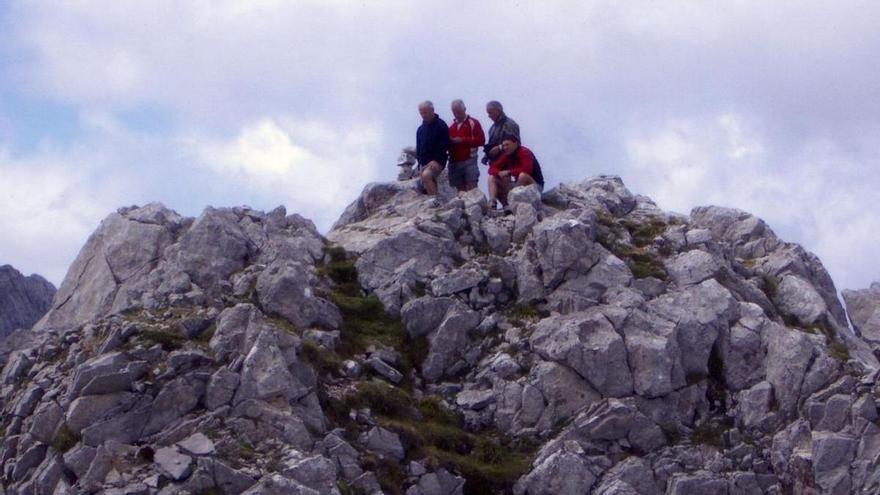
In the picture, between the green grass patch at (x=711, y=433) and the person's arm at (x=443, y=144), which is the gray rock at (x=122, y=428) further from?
the person's arm at (x=443, y=144)

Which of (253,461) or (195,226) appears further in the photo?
(195,226)

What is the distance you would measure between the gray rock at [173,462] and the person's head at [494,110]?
45.6 feet

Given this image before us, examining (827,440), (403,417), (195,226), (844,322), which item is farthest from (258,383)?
(844,322)

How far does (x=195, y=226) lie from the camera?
28328 millimetres

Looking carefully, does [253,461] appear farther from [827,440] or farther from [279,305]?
[827,440]

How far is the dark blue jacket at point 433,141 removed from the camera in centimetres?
3173

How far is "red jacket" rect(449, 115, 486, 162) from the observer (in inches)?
Answer: 1262

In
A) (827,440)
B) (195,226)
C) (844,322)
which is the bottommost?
(827,440)

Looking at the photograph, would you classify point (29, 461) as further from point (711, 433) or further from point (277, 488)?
point (711, 433)

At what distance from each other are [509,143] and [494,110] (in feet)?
3.87

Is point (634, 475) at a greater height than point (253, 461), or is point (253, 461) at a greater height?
point (634, 475)

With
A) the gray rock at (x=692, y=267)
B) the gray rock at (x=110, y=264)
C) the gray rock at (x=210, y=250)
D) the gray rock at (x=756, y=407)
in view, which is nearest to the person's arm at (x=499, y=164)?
the gray rock at (x=692, y=267)

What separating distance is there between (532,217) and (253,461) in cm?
1049

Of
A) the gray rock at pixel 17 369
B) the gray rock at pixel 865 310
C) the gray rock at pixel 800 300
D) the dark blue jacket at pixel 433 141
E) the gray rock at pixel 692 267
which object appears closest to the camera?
the gray rock at pixel 17 369
